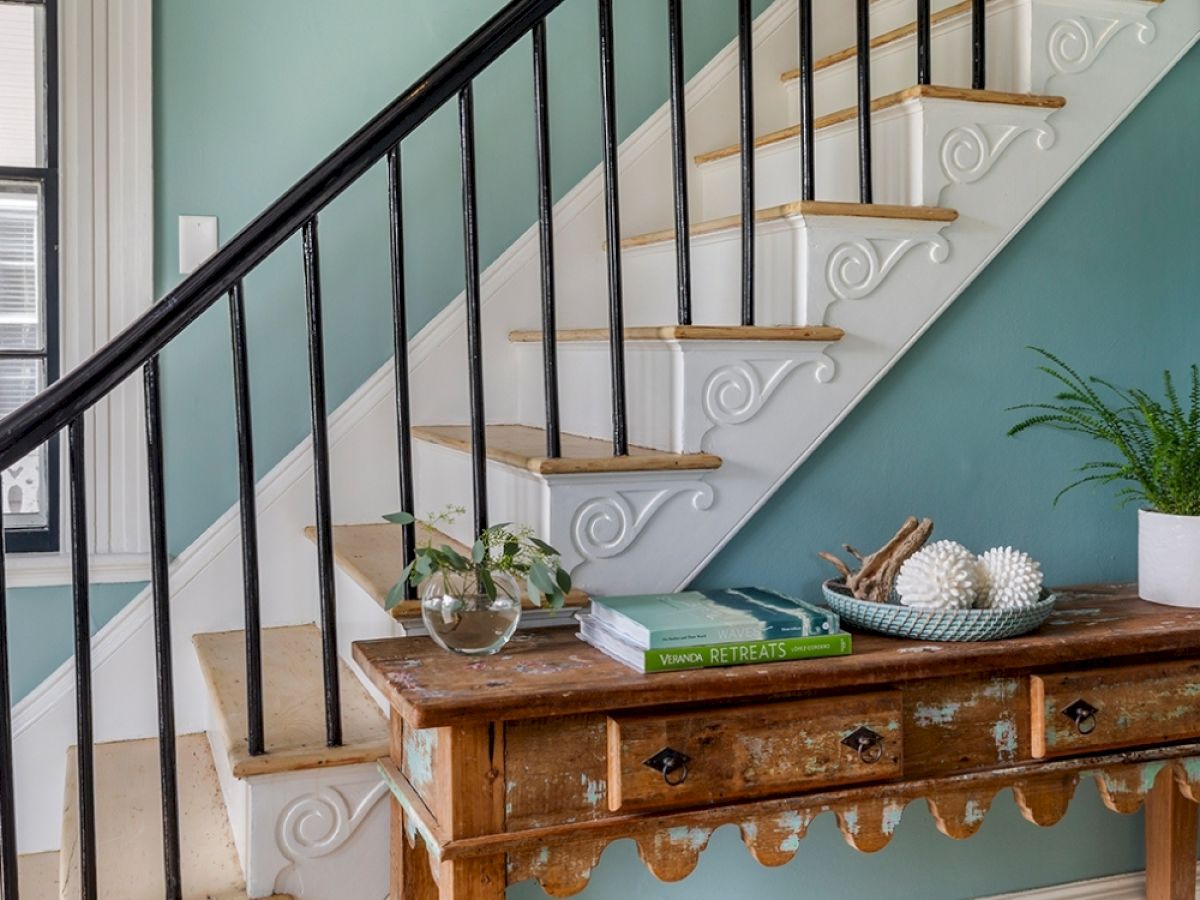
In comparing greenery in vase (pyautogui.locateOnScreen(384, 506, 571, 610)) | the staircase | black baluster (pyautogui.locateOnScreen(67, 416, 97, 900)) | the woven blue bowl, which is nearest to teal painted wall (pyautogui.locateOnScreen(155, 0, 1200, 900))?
the staircase

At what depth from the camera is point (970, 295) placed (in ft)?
6.72

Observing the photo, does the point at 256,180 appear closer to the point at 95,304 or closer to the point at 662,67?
the point at 95,304

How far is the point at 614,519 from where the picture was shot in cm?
174

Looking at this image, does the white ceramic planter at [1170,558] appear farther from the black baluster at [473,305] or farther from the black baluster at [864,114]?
the black baluster at [473,305]

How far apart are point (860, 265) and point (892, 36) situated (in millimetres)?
758

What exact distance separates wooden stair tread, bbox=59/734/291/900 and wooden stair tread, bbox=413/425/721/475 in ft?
2.39

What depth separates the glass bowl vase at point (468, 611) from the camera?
151 cm

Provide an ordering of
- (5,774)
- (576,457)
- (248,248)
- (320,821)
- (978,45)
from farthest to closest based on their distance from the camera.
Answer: (978,45) → (576,457) → (320,821) → (248,248) → (5,774)

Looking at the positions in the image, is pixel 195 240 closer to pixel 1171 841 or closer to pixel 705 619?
pixel 705 619

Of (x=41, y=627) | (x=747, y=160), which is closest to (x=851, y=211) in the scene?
(x=747, y=160)

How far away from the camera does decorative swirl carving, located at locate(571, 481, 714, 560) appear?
1.72 metres

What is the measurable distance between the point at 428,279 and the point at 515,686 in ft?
4.25

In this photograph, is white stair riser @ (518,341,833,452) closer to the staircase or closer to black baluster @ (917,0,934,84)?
the staircase

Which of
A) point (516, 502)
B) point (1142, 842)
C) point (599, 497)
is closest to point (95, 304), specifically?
point (516, 502)
